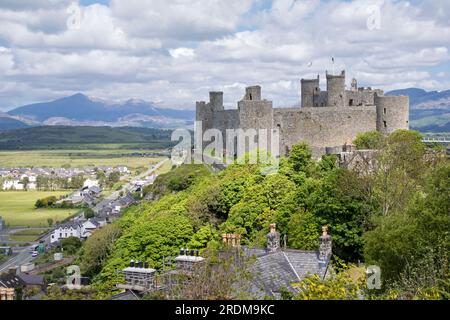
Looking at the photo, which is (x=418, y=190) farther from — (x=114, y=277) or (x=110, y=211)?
(x=110, y=211)

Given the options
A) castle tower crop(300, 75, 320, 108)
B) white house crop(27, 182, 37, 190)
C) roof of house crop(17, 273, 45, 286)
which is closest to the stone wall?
castle tower crop(300, 75, 320, 108)

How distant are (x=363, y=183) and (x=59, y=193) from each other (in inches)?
4584

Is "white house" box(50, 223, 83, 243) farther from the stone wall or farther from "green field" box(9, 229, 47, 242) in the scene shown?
the stone wall

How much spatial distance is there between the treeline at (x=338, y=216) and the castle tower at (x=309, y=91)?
9137mm

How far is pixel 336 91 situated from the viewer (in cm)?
4241

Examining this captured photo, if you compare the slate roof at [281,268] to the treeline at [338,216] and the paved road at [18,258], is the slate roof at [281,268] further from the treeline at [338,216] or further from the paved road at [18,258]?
the paved road at [18,258]

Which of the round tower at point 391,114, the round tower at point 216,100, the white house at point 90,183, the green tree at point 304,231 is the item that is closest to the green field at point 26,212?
the white house at point 90,183

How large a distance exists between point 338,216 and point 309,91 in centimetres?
2199

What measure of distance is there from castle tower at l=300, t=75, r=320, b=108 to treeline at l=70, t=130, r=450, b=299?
914 centimetres

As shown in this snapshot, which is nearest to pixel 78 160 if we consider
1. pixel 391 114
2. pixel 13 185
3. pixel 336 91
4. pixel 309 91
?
pixel 13 185

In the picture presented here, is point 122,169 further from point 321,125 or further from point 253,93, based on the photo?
point 321,125

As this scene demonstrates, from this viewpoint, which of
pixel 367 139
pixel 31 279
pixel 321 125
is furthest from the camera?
pixel 31 279

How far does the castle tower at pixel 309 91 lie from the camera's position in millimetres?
44469

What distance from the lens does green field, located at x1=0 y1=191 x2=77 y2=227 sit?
102188 millimetres
